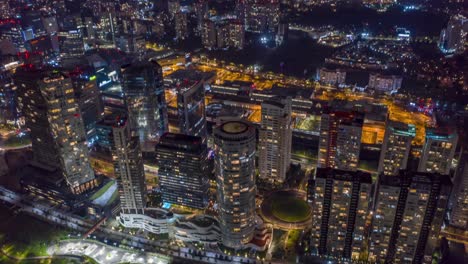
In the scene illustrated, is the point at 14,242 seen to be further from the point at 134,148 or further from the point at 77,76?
the point at 77,76

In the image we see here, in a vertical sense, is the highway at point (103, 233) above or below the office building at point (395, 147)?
below

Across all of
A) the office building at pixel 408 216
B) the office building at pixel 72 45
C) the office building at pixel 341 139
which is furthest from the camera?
the office building at pixel 72 45

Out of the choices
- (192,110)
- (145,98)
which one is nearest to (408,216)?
(192,110)

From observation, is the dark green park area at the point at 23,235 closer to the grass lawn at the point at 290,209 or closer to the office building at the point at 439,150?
the grass lawn at the point at 290,209

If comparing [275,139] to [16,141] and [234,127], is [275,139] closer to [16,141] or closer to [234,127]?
[234,127]

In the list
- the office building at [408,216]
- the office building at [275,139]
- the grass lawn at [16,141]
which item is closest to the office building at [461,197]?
the office building at [408,216]

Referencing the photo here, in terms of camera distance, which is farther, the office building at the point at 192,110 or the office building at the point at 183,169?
the office building at the point at 192,110

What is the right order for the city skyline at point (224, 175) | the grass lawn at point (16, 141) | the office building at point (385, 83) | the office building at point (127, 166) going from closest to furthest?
the city skyline at point (224, 175), the office building at point (127, 166), the grass lawn at point (16, 141), the office building at point (385, 83)
